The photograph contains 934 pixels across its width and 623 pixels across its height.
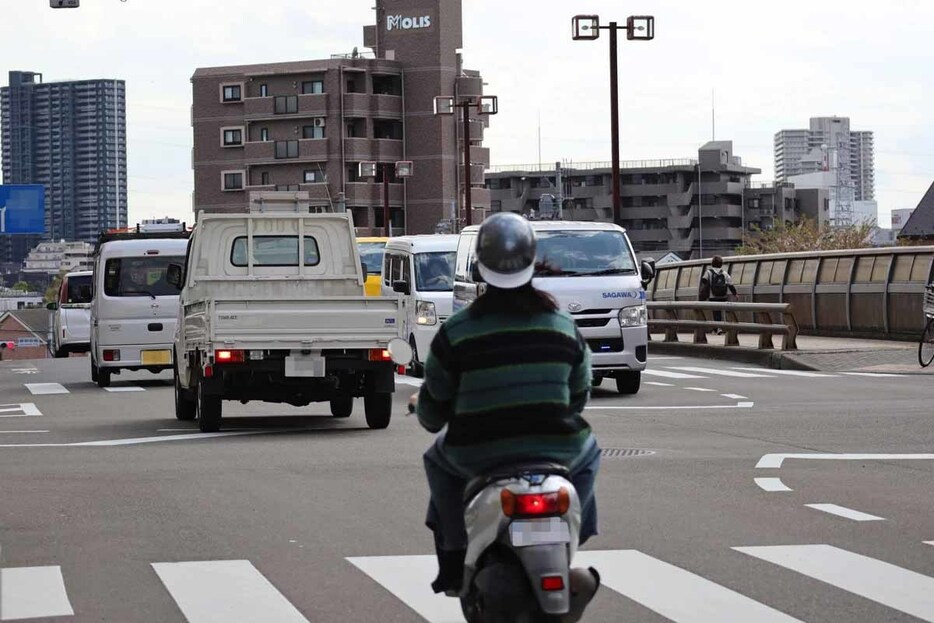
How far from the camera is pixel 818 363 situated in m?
24.9

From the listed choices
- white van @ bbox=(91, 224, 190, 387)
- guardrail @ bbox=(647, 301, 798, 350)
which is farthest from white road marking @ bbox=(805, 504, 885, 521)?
guardrail @ bbox=(647, 301, 798, 350)

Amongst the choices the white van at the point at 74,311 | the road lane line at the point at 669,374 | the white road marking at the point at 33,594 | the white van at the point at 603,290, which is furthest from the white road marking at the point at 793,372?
the white van at the point at 74,311

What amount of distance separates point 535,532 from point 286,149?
100686mm

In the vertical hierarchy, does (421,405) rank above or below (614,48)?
below

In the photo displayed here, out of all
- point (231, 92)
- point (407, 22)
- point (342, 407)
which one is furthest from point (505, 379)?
point (231, 92)

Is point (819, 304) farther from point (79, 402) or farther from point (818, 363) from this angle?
point (79, 402)

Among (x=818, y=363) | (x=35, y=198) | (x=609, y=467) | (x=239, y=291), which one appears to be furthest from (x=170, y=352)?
(x=35, y=198)

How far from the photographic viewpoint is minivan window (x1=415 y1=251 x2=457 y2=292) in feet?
A: 85.6

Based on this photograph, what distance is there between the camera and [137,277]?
24797 millimetres

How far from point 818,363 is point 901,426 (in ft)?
31.8

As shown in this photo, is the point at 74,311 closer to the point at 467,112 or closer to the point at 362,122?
the point at 467,112

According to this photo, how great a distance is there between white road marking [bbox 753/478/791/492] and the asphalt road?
14mm

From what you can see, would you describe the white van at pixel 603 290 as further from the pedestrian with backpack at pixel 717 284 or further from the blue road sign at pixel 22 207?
the blue road sign at pixel 22 207

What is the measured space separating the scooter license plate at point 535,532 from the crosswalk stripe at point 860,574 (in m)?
2.51
